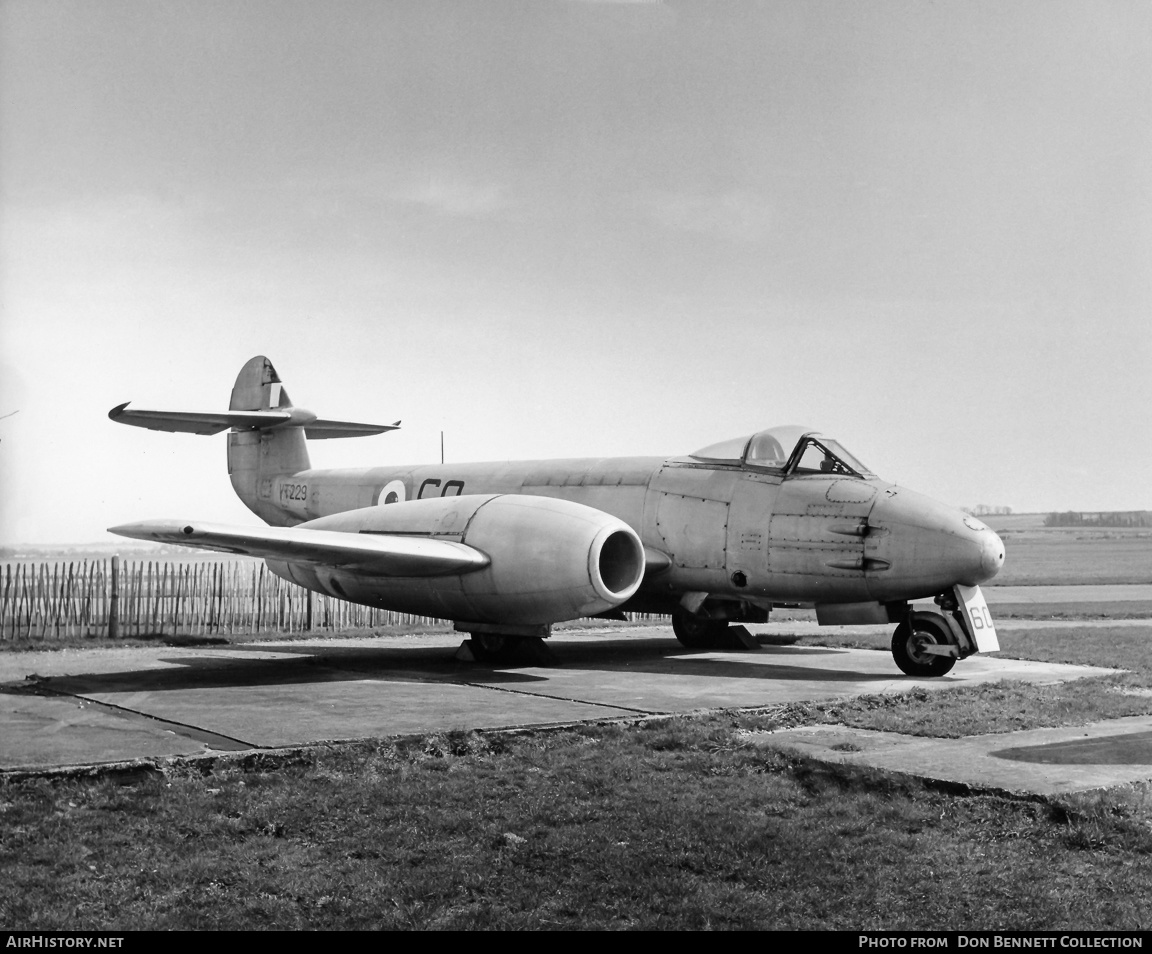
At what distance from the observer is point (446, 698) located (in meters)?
9.21

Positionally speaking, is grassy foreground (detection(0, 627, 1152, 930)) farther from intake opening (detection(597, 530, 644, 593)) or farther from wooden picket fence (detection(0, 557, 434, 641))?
wooden picket fence (detection(0, 557, 434, 641))

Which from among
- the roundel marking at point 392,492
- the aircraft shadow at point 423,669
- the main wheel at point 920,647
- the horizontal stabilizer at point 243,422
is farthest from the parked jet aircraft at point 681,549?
the horizontal stabilizer at point 243,422

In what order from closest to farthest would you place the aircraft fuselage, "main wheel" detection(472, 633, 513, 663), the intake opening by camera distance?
the aircraft fuselage, the intake opening, "main wheel" detection(472, 633, 513, 663)

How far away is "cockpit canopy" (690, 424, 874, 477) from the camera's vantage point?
13.0 m

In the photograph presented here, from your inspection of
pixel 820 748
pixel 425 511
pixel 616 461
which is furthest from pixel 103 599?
pixel 820 748

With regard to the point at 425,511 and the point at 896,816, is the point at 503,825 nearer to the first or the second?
the point at 896,816

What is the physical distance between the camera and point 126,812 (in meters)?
5.33

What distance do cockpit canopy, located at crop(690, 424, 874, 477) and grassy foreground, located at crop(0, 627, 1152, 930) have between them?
22.0 ft

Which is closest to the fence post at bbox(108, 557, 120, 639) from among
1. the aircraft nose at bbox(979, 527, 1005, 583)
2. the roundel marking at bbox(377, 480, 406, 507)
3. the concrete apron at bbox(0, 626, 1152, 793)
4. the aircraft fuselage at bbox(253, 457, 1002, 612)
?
the concrete apron at bbox(0, 626, 1152, 793)

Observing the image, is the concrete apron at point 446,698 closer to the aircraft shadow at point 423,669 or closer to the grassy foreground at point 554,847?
the aircraft shadow at point 423,669

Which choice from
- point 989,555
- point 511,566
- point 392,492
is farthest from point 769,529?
point 392,492

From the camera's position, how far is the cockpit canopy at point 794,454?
13.0 metres

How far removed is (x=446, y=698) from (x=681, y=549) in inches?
203

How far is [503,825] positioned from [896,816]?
1.87m
